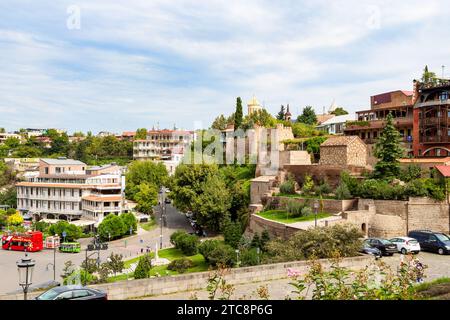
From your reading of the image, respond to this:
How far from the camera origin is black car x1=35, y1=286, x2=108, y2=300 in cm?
909

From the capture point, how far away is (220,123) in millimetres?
67812

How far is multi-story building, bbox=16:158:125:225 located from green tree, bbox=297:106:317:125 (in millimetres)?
31340

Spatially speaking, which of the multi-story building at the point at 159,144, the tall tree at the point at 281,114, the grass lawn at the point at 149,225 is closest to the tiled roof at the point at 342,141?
the grass lawn at the point at 149,225

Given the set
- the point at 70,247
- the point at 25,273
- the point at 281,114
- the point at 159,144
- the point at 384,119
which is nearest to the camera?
the point at 25,273

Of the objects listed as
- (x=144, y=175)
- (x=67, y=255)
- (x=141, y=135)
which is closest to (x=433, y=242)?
(x=67, y=255)

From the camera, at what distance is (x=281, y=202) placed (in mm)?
34969

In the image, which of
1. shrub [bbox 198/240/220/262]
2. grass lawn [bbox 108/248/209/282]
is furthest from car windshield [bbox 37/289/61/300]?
shrub [bbox 198/240/220/262]

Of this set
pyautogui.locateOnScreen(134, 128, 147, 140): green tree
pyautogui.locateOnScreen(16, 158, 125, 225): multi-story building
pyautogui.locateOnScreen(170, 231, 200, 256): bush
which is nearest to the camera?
pyautogui.locateOnScreen(170, 231, 200, 256): bush

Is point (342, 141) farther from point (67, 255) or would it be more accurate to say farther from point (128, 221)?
point (67, 255)

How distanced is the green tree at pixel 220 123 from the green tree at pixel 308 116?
43.6 feet

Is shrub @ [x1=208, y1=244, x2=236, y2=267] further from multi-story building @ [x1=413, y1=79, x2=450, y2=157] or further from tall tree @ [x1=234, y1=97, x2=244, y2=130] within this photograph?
tall tree @ [x1=234, y1=97, x2=244, y2=130]

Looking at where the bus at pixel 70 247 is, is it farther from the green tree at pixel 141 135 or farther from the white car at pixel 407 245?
the green tree at pixel 141 135

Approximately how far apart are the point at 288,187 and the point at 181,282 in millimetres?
25294
